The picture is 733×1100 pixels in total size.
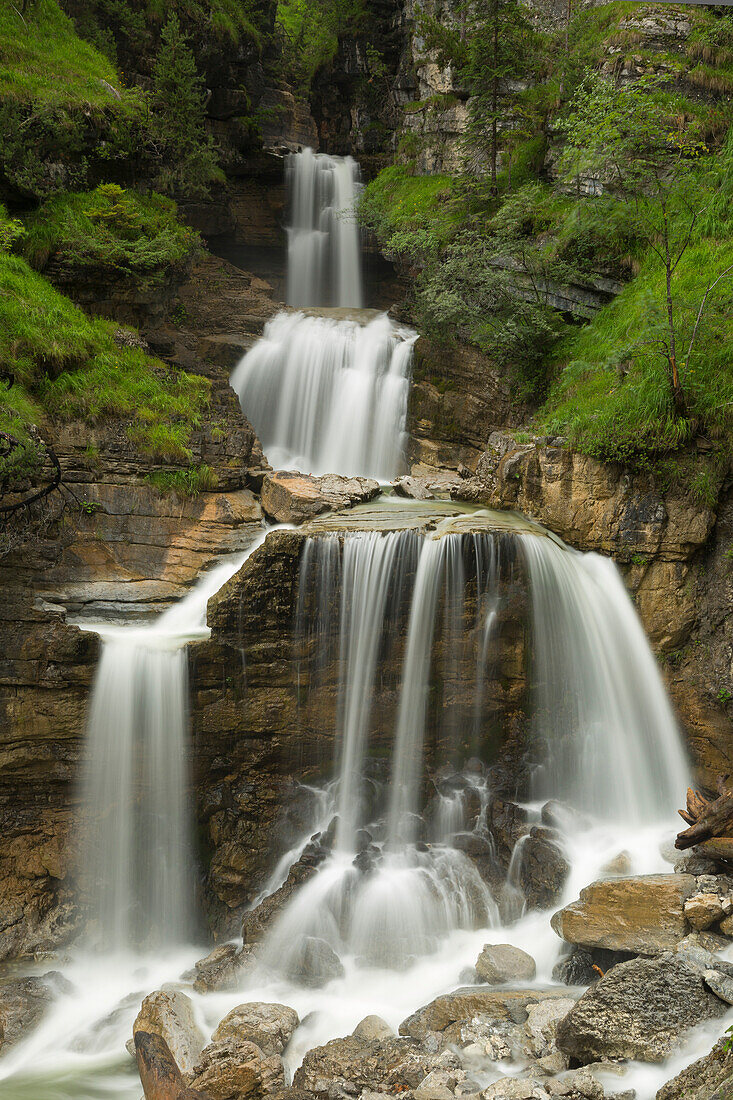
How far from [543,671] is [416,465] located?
6120mm

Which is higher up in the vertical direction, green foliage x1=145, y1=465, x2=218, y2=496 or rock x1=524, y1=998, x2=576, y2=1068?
green foliage x1=145, y1=465, x2=218, y2=496

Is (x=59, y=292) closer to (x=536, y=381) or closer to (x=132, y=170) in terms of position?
(x=132, y=170)

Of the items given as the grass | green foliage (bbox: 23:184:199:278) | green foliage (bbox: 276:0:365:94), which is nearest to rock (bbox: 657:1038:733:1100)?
green foliage (bbox: 23:184:199:278)

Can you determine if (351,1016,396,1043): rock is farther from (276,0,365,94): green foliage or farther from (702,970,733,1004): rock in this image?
(276,0,365,94): green foliage

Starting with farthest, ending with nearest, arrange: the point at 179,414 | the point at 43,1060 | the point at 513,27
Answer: the point at 513,27 → the point at 179,414 → the point at 43,1060

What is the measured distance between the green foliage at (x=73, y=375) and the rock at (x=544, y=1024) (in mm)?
8911

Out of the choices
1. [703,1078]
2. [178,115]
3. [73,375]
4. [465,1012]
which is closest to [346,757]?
[465,1012]

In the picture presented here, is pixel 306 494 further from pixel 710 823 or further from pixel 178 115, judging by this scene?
pixel 178 115

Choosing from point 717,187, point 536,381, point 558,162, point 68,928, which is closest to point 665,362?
point 536,381

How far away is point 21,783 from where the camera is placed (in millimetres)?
8883

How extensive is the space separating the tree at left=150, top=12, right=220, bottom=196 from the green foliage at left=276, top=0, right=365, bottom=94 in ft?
26.2

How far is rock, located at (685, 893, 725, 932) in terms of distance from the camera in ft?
20.8

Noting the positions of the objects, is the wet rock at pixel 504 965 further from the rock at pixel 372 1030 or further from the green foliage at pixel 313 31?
the green foliage at pixel 313 31

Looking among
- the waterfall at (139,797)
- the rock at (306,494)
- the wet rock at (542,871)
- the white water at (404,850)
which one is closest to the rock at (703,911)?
the white water at (404,850)
